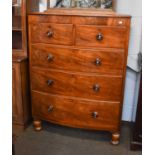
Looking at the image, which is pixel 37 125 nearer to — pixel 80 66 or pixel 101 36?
pixel 80 66

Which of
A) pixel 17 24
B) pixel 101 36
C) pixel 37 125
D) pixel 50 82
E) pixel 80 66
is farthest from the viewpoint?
pixel 37 125

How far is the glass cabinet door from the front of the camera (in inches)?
74.0

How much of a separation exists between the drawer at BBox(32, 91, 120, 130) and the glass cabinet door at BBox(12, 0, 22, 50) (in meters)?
0.49

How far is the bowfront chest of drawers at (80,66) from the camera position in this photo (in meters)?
1.60

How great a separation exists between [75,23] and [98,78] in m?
0.47

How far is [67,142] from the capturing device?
6.31ft

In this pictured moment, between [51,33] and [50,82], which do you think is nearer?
[51,33]

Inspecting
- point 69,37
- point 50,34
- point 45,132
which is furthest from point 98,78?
point 45,132

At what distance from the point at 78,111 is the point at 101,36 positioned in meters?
0.67

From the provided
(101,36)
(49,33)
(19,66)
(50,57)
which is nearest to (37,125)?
(19,66)

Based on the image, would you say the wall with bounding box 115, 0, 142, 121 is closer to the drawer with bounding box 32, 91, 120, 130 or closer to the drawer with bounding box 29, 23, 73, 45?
the drawer with bounding box 32, 91, 120, 130

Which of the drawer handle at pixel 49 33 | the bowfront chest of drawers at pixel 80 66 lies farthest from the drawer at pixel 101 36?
the drawer handle at pixel 49 33

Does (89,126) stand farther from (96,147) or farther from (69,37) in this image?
(69,37)

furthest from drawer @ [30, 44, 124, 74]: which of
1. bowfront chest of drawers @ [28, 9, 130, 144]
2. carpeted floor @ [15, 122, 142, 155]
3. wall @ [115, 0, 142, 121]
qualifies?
carpeted floor @ [15, 122, 142, 155]
